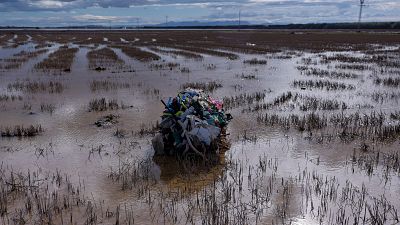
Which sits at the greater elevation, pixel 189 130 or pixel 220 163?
pixel 189 130

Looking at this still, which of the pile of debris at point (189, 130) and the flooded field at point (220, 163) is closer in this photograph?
the flooded field at point (220, 163)

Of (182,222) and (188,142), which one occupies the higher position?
(188,142)

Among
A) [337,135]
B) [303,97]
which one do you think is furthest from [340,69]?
[337,135]

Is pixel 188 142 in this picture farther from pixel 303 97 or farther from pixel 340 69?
pixel 340 69

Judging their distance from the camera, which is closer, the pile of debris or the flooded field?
the flooded field

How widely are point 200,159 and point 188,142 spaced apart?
1.37 feet

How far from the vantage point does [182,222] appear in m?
5.45

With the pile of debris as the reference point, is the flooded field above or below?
below

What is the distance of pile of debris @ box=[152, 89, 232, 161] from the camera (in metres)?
7.80

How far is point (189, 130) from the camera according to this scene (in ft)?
26.1

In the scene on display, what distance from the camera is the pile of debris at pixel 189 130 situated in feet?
25.6

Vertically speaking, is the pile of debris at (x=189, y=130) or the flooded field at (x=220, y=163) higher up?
the pile of debris at (x=189, y=130)

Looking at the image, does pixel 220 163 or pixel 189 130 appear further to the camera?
pixel 189 130

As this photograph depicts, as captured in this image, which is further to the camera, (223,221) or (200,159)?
(200,159)
